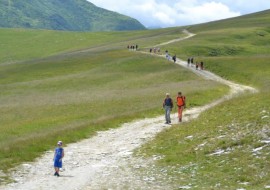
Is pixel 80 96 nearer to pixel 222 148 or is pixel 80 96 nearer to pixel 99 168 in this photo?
pixel 99 168

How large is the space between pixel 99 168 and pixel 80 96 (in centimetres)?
3674

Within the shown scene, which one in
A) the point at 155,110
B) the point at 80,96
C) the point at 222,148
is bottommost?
the point at 80,96

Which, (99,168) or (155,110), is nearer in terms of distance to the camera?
(99,168)

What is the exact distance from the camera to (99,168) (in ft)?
69.6

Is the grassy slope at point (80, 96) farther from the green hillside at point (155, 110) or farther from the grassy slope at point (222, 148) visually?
the grassy slope at point (222, 148)

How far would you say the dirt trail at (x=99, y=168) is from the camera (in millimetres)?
18016

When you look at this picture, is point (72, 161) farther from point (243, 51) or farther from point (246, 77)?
point (243, 51)

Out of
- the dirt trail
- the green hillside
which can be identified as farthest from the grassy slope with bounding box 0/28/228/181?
the dirt trail

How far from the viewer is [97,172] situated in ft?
66.8

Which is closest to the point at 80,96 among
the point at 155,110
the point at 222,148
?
the point at 155,110

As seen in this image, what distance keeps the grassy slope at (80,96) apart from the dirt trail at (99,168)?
1.36m

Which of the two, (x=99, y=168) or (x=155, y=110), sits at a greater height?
(x=155, y=110)

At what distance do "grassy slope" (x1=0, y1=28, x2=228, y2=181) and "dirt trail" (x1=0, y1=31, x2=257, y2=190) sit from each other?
1361 millimetres

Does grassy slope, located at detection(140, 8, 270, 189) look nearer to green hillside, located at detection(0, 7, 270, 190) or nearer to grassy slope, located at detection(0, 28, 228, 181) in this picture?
green hillside, located at detection(0, 7, 270, 190)
